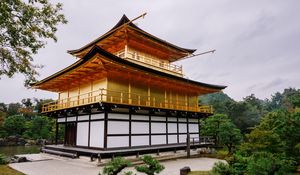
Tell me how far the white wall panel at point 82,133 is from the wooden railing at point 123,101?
68.8 inches

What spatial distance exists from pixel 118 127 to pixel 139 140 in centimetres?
231

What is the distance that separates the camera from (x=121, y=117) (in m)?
16.2

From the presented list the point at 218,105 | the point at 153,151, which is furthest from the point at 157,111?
the point at 218,105

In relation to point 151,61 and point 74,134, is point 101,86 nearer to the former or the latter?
point 74,134

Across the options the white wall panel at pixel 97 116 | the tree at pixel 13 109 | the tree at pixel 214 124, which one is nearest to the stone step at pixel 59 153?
the white wall panel at pixel 97 116

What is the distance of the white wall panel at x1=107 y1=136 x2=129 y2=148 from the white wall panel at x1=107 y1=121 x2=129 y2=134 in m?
0.42

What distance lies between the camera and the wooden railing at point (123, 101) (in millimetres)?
16234

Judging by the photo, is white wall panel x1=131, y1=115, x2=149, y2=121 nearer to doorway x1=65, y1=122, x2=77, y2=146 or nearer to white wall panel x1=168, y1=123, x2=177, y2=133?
white wall panel x1=168, y1=123, x2=177, y2=133

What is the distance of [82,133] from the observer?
58.1 feet

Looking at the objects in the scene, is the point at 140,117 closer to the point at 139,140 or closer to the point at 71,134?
the point at 139,140

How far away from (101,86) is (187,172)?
9.21 m

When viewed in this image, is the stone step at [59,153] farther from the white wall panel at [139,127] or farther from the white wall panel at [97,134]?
the white wall panel at [139,127]

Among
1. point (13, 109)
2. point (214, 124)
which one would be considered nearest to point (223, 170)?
point (214, 124)

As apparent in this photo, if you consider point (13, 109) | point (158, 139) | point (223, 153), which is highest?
point (13, 109)
